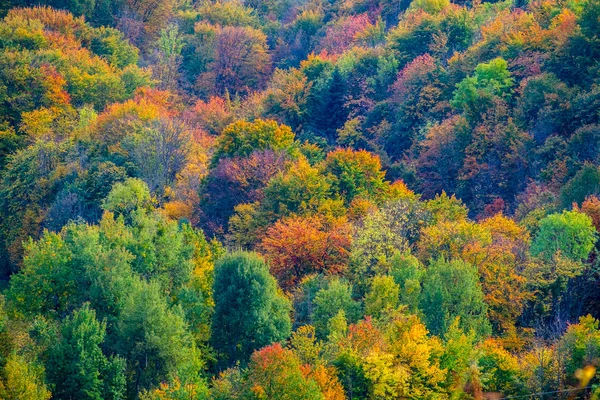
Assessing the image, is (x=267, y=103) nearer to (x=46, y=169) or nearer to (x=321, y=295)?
(x=46, y=169)

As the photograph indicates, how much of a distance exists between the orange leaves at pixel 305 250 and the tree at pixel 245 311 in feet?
17.3

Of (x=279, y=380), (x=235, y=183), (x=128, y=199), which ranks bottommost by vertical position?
(x=128, y=199)

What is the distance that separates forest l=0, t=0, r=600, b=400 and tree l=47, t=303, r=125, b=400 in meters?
0.11

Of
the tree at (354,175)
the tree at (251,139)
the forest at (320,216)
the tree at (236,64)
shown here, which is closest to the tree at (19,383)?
the forest at (320,216)

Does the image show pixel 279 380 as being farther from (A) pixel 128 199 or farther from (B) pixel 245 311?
(A) pixel 128 199

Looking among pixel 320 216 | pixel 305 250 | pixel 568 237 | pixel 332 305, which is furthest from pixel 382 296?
pixel 320 216

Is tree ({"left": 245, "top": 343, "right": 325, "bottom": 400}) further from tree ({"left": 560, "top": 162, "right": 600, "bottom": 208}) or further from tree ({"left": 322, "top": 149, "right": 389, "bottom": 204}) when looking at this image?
tree ({"left": 322, "top": 149, "right": 389, "bottom": 204})

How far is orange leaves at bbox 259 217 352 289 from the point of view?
54.2 m

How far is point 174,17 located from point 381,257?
74198 millimetres

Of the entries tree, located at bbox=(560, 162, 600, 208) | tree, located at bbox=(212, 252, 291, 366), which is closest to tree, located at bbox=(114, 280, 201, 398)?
tree, located at bbox=(212, 252, 291, 366)

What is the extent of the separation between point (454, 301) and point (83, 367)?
1808 cm

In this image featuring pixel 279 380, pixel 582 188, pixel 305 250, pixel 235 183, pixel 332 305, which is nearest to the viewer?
pixel 279 380

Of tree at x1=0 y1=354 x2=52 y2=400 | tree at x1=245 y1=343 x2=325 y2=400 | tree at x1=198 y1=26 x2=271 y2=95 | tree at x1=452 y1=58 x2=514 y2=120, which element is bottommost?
tree at x1=198 y1=26 x2=271 y2=95

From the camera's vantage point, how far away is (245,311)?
48.3m
